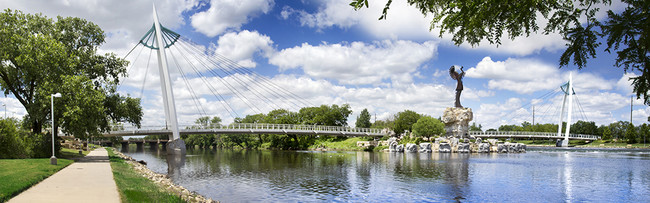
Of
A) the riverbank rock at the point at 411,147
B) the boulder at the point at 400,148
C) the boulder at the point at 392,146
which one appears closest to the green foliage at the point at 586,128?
the riverbank rock at the point at 411,147

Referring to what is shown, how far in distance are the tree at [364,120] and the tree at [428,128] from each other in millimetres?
37392

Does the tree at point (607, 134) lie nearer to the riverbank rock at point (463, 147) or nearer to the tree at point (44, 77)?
the riverbank rock at point (463, 147)

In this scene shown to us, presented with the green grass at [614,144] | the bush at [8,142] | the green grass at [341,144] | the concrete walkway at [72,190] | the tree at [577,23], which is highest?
the tree at [577,23]

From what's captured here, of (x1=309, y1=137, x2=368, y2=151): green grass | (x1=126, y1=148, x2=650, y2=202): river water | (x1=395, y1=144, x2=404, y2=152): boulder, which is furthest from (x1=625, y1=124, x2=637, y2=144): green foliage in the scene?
(x1=126, y1=148, x2=650, y2=202): river water

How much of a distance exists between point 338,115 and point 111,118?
74.6 m

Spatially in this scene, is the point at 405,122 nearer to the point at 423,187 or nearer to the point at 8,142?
the point at 423,187

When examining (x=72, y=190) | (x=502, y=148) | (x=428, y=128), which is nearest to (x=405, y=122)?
(x=428, y=128)

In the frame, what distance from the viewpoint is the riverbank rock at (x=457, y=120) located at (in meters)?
90.6

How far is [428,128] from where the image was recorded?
285ft

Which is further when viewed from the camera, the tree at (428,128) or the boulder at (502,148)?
the tree at (428,128)

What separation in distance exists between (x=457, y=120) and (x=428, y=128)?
8591 mm

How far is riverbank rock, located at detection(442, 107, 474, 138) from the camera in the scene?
297 feet

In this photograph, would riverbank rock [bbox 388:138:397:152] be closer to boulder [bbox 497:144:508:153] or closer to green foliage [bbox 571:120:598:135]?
boulder [bbox 497:144:508:153]

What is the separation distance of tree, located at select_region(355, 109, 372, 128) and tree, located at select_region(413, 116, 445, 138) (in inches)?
1472
